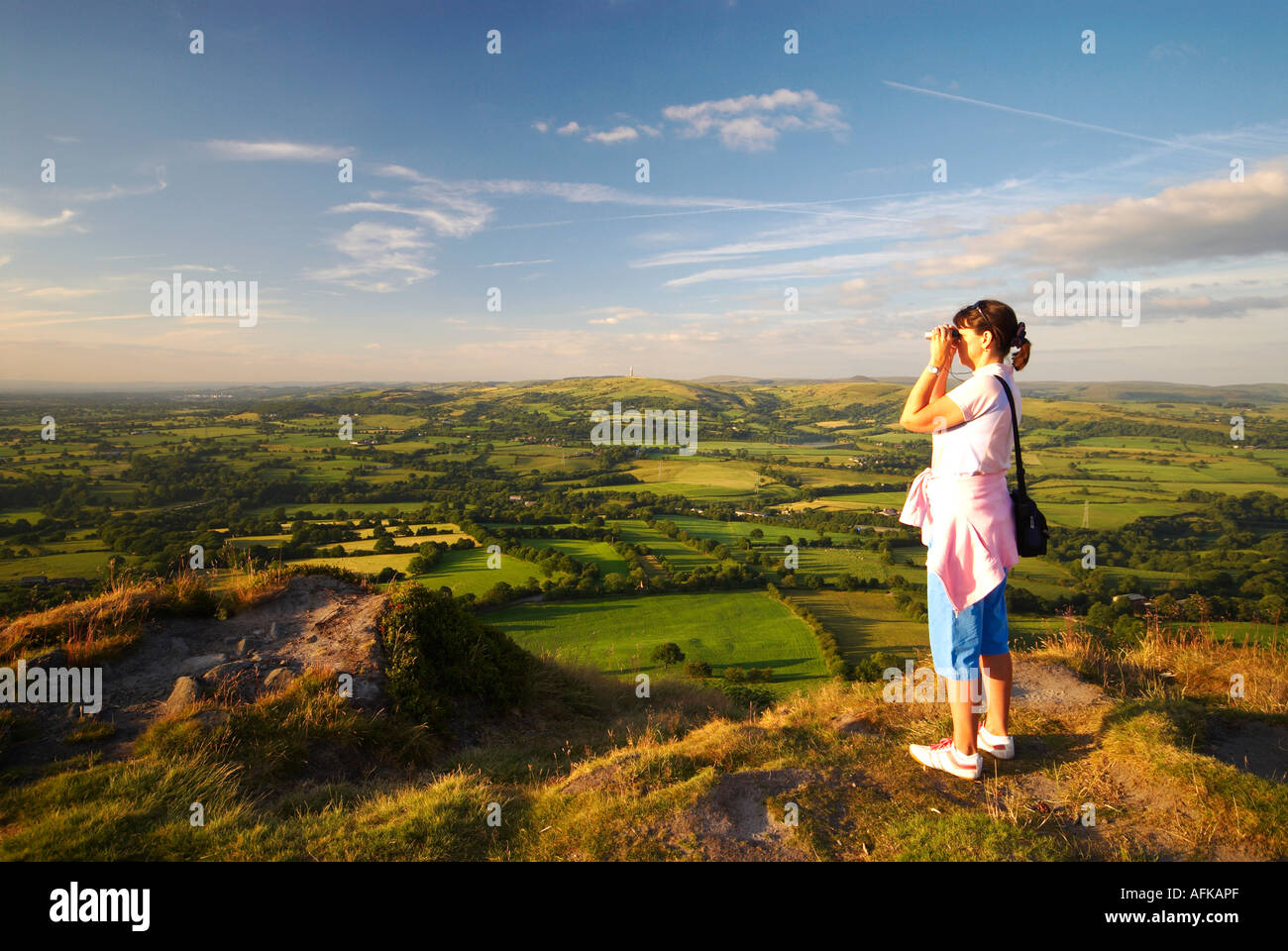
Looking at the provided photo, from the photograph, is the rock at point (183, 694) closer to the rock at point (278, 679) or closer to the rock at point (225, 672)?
the rock at point (225, 672)

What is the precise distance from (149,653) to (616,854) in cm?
665

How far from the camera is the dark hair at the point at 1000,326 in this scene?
150 inches

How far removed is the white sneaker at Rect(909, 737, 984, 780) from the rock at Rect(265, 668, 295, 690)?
6326mm

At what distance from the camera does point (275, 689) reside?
19.8ft

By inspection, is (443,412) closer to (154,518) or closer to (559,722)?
(154,518)

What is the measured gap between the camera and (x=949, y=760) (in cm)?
423

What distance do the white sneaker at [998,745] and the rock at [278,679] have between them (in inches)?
267

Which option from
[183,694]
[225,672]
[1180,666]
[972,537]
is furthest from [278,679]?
[1180,666]

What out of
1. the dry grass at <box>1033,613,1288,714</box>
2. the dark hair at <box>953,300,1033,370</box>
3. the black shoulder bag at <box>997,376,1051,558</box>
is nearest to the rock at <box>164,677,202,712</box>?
the black shoulder bag at <box>997,376,1051,558</box>

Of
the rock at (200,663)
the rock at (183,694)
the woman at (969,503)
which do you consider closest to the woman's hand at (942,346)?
the woman at (969,503)

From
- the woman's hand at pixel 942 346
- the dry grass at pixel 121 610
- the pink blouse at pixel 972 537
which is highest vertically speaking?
the woman's hand at pixel 942 346

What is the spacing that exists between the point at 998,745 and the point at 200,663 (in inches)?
331

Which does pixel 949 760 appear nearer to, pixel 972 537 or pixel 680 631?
pixel 972 537

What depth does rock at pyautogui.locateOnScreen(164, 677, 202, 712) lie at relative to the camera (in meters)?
5.64
